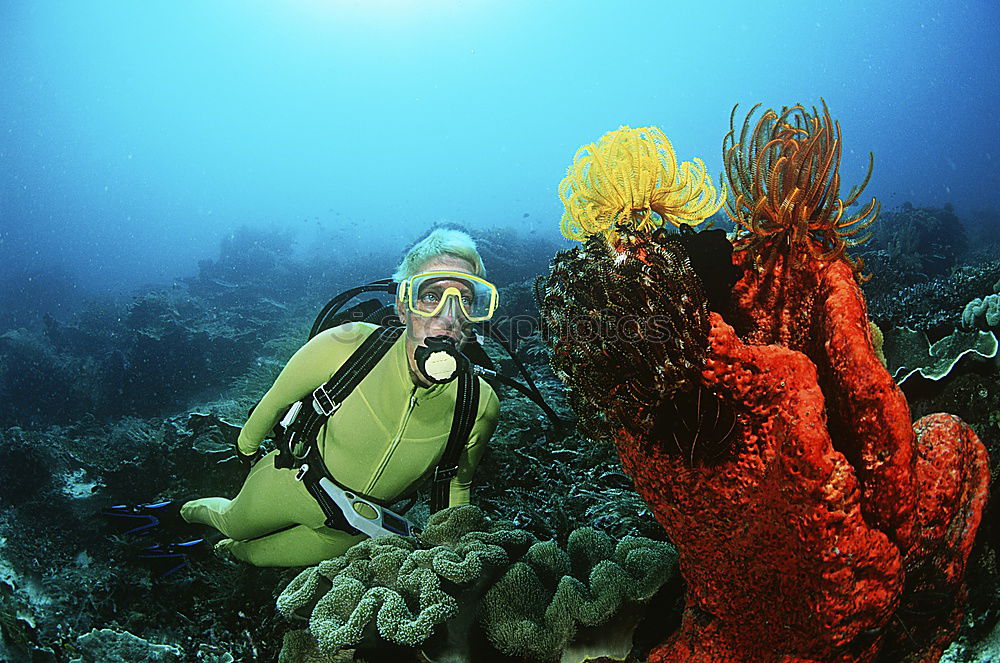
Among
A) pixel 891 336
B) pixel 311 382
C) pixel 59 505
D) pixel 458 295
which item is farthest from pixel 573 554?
pixel 59 505

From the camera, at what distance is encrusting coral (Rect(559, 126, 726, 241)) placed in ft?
7.77

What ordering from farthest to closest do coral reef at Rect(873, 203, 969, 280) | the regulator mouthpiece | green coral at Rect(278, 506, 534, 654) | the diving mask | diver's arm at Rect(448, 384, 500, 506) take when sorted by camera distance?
coral reef at Rect(873, 203, 969, 280) < diver's arm at Rect(448, 384, 500, 506) < the diving mask < the regulator mouthpiece < green coral at Rect(278, 506, 534, 654)

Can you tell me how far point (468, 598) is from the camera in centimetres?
243

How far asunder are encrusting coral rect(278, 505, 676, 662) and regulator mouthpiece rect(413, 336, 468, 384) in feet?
3.08

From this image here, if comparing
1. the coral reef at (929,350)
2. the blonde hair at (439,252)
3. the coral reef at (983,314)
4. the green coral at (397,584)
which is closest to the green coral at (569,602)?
the green coral at (397,584)

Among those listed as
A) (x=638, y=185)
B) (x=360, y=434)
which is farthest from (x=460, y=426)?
(x=638, y=185)

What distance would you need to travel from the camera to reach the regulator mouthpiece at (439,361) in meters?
3.06

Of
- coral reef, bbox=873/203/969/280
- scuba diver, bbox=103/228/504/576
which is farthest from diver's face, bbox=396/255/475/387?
coral reef, bbox=873/203/969/280

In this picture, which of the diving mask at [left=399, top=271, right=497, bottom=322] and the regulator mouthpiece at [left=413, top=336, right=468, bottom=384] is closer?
the regulator mouthpiece at [left=413, top=336, right=468, bottom=384]

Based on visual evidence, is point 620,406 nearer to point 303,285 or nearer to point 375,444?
point 375,444

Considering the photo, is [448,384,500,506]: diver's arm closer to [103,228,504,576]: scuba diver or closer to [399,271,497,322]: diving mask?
[103,228,504,576]: scuba diver

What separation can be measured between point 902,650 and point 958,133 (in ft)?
480

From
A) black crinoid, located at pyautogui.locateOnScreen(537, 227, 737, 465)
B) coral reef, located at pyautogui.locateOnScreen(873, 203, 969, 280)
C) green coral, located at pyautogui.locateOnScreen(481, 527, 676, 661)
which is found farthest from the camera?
coral reef, located at pyautogui.locateOnScreen(873, 203, 969, 280)

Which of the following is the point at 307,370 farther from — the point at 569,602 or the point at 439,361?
the point at 569,602
